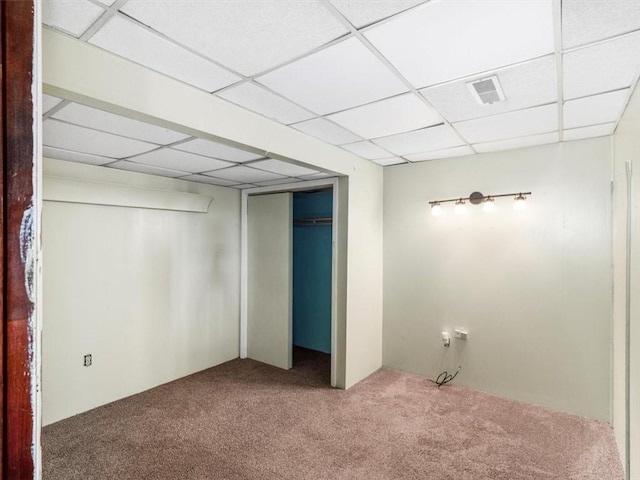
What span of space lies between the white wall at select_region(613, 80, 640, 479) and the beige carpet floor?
0.44 metres

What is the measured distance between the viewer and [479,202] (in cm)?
351

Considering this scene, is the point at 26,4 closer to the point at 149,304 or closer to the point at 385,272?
the point at 149,304

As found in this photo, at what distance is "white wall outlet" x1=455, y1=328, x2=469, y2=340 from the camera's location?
356 centimetres

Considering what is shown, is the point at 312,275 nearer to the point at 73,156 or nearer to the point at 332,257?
the point at 332,257

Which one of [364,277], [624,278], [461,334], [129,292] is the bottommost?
[461,334]

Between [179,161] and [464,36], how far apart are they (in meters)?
2.56

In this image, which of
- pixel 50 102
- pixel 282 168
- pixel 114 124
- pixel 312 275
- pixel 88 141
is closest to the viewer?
pixel 50 102

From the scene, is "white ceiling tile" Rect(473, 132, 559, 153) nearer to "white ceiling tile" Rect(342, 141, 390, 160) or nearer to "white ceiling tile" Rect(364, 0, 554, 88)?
"white ceiling tile" Rect(342, 141, 390, 160)

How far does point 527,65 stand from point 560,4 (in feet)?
1.52

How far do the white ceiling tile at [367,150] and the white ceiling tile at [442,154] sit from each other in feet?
0.95

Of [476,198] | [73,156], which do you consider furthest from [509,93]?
[73,156]

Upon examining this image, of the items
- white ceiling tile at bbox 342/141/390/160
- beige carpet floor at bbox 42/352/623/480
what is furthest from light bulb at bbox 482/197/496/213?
beige carpet floor at bbox 42/352/623/480

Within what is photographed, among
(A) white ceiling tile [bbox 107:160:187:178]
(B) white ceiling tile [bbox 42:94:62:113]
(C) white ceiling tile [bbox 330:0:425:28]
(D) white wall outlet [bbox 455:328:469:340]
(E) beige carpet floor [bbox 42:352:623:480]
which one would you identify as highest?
(C) white ceiling tile [bbox 330:0:425:28]

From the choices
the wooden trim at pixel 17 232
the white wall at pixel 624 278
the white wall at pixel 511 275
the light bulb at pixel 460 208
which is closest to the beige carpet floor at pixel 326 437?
the white wall at pixel 511 275
